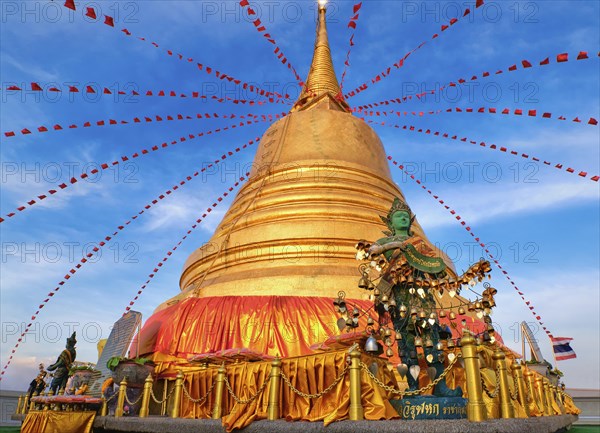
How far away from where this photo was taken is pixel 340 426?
5246 mm

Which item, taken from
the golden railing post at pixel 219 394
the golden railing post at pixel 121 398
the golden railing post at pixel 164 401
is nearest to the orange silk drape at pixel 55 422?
the golden railing post at pixel 121 398

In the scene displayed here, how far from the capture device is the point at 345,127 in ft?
55.3

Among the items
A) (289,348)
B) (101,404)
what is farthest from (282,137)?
(101,404)

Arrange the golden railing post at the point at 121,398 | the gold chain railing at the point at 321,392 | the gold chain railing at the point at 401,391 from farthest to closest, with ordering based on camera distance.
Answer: the golden railing post at the point at 121,398 → the gold chain railing at the point at 321,392 → the gold chain railing at the point at 401,391

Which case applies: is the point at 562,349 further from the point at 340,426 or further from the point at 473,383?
the point at 340,426

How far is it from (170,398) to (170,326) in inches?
68.5

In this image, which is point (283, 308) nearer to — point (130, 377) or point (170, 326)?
point (170, 326)

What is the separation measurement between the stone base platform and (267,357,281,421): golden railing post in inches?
6.1

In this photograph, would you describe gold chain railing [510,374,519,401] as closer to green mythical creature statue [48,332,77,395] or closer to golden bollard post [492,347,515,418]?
golden bollard post [492,347,515,418]

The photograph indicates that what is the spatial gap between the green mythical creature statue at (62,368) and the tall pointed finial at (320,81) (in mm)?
12628

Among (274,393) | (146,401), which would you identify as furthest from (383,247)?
(146,401)

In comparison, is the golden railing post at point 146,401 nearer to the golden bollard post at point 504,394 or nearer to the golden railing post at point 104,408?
the golden railing post at point 104,408

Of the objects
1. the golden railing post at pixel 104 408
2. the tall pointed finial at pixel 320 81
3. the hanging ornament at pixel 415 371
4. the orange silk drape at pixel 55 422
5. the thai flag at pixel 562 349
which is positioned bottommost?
the orange silk drape at pixel 55 422

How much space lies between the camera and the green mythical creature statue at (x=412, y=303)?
5.96 metres
